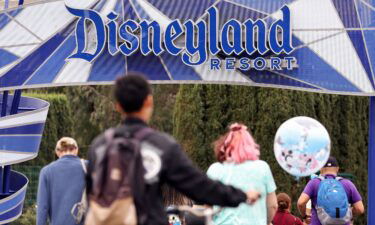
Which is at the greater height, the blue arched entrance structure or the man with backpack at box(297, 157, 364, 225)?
the blue arched entrance structure

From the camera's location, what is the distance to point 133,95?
474 cm

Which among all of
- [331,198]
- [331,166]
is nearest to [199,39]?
[331,166]

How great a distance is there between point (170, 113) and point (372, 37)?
59.9 feet

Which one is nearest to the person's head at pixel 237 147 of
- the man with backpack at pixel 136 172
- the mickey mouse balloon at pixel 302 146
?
the mickey mouse balloon at pixel 302 146

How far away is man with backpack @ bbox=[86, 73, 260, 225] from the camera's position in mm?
4594

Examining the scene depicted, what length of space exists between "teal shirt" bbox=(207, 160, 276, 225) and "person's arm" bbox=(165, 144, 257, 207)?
1886mm

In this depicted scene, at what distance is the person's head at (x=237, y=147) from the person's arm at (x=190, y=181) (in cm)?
195

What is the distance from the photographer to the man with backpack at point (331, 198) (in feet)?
29.7

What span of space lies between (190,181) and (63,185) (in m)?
4.09

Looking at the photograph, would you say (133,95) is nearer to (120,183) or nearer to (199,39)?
(120,183)

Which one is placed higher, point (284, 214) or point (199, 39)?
point (199, 39)

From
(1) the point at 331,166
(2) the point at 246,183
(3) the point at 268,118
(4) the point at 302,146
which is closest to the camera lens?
(2) the point at 246,183

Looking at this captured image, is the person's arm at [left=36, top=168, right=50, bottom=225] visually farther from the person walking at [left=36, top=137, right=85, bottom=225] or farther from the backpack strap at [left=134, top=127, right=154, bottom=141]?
the backpack strap at [left=134, top=127, right=154, bottom=141]

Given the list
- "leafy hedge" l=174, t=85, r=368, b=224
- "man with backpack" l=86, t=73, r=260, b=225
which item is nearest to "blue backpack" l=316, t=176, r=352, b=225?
"man with backpack" l=86, t=73, r=260, b=225
